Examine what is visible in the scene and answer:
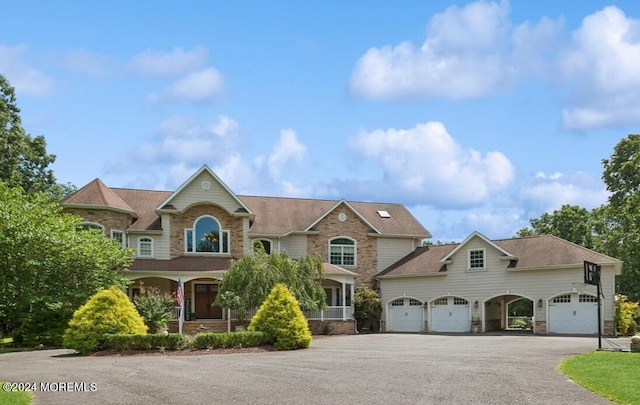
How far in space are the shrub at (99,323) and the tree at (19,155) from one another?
62.9 feet

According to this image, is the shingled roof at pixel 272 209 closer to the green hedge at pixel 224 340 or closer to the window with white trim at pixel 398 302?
the window with white trim at pixel 398 302

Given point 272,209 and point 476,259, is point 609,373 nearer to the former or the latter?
point 476,259

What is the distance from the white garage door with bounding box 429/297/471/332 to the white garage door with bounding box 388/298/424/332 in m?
0.84

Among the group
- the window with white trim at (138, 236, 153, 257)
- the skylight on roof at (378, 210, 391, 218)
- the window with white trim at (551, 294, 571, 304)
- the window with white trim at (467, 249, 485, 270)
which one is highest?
the skylight on roof at (378, 210, 391, 218)

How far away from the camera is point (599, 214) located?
5266 cm

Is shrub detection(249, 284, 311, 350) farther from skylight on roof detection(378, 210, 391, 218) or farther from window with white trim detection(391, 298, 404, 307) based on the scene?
skylight on roof detection(378, 210, 391, 218)

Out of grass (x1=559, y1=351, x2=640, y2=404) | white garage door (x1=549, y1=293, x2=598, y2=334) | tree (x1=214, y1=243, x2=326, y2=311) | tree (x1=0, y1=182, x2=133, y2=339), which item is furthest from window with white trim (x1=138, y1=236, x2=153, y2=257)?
grass (x1=559, y1=351, x2=640, y2=404)

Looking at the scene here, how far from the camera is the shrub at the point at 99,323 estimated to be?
24047 mm

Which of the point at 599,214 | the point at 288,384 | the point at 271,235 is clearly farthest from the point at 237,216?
the point at 599,214

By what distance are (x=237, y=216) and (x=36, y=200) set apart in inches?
451

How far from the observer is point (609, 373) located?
1578 centimetres

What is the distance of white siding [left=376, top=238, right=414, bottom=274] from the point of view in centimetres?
4341

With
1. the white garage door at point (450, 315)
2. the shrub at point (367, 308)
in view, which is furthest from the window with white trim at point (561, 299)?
the shrub at point (367, 308)

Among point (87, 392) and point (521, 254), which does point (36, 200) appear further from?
point (521, 254)
